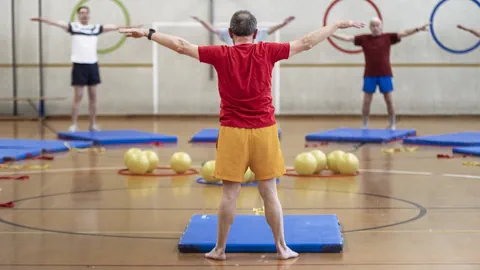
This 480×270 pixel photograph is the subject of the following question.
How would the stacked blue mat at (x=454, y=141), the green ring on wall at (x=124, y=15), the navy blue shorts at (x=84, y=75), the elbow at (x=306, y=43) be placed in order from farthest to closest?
the green ring on wall at (x=124, y=15) < the navy blue shorts at (x=84, y=75) < the stacked blue mat at (x=454, y=141) < the elbow at (x=306, y=43)

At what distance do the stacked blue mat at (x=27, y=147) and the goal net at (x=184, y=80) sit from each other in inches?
223

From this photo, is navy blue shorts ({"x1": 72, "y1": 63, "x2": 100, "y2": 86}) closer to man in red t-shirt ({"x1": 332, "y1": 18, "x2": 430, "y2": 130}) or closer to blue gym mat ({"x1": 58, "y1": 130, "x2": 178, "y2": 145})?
blue gym mat ({"x1": 58, "y1": 130, "x2": 178, "y2": 145})

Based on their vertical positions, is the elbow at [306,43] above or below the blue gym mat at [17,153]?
above

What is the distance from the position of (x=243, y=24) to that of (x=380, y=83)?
850 cm

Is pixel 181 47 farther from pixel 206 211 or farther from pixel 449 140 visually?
pixel 449 140

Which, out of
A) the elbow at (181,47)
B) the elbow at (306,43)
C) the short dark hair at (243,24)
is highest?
the short dark hair at (243,24)

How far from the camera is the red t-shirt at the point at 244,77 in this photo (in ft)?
15.2

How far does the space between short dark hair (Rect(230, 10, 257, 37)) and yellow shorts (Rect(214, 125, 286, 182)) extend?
543mm

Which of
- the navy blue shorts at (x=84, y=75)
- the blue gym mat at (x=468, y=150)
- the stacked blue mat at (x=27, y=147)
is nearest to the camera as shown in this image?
the stacked blue mat at (x=27, y=147)

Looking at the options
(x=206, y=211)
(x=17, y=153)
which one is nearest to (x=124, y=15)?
(x=17, y=153)

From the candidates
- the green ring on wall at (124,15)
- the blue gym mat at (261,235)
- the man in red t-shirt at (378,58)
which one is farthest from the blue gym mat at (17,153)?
the green ring on wall at (124,15)

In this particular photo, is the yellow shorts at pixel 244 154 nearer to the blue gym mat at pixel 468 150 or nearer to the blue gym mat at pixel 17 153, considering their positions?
the blue gym mat at pixel 17 153

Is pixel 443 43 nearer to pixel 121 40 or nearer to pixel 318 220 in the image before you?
pixel 121 40

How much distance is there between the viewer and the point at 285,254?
15.1 feet
